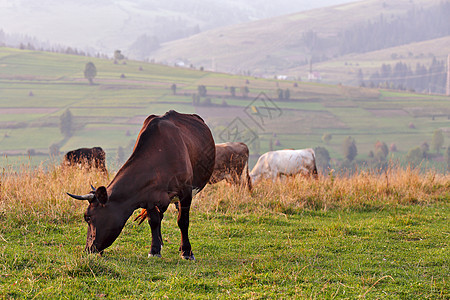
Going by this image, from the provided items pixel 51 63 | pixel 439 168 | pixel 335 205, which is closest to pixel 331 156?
pixel 439 168

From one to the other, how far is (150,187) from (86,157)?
8.48 meters

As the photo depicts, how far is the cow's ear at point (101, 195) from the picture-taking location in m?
6.56

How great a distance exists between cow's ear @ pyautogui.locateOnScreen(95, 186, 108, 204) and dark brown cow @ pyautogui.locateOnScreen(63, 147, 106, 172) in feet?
25.0

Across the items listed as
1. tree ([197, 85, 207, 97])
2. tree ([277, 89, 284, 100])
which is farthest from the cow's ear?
tree ([277, 89, 284, 100])

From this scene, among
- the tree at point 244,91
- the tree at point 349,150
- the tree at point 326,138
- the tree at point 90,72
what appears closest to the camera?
the tree at point 349,150

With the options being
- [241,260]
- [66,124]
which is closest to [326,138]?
[66,124]

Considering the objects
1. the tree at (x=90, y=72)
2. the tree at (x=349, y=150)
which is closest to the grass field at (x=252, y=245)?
the tree at (x=349, y=150)

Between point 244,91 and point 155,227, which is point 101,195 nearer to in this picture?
point 155,227

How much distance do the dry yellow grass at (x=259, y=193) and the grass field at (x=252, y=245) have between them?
1.4 inches

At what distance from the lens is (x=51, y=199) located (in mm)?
9922

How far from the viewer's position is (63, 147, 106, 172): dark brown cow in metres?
14.4

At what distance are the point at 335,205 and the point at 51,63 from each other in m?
139

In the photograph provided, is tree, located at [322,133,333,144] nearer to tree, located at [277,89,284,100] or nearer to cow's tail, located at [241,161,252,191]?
tree, located at [277,89,284,100]

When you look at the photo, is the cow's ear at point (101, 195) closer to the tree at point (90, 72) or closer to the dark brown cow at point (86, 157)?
the dark brown cow at point (86, 157)
